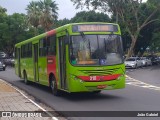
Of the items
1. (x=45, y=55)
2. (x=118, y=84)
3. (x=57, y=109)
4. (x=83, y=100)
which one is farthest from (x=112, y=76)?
(x=45, y=55)

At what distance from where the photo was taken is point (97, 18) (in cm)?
6372

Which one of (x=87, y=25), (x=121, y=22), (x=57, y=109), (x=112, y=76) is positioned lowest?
(x=57, y=109)

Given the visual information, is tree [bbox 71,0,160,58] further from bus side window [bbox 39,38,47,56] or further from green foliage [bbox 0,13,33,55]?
bus side window [bbox 39,38,47,56]

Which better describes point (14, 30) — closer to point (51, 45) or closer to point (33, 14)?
point (33, 14)

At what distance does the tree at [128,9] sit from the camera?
49.3 m

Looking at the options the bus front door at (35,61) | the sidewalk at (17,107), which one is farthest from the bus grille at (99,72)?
the bus front door at (35,61)

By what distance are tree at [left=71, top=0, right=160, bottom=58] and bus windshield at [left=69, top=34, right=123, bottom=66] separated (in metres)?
35.5

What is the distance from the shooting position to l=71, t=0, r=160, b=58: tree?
162ft

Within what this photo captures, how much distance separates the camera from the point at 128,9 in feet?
166

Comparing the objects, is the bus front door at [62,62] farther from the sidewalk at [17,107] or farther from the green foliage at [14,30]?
the green foliage at [14,30]

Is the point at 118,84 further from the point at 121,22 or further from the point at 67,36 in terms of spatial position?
the point at 121,22

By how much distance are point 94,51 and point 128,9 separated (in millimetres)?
37394

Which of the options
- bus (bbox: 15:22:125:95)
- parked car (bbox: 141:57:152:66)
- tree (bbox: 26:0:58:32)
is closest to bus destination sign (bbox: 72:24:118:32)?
bus (bbox: 15:22:125:95)

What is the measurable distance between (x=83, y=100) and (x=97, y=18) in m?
50.0
